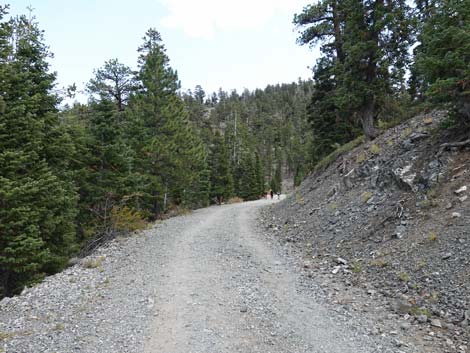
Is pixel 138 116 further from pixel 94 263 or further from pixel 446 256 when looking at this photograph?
pixel 446 256

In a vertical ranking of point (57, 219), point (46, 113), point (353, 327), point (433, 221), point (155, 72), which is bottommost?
point (353, 327)

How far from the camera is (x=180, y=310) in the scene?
6.64 metres

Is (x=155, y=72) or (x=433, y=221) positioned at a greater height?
(x=155, y=72)

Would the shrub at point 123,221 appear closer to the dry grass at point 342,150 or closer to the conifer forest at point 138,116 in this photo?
the conifer forest at point 138,116

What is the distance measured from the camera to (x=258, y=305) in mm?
6836

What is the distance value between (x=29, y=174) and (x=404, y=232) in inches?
469

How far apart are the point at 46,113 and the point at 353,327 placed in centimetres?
1297

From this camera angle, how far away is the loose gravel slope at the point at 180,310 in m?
5.39

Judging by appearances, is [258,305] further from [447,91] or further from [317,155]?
[317,155]

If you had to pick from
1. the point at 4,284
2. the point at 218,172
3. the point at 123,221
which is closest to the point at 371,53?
the point at 123,221

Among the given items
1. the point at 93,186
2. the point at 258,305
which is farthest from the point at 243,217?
the point at 258,305

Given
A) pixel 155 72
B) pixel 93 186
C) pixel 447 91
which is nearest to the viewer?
pixel 447 91

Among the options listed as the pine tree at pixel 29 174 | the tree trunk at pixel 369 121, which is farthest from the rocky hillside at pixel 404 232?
the pine tree at pixel 29 174

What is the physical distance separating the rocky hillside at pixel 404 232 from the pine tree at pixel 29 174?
8676mm
